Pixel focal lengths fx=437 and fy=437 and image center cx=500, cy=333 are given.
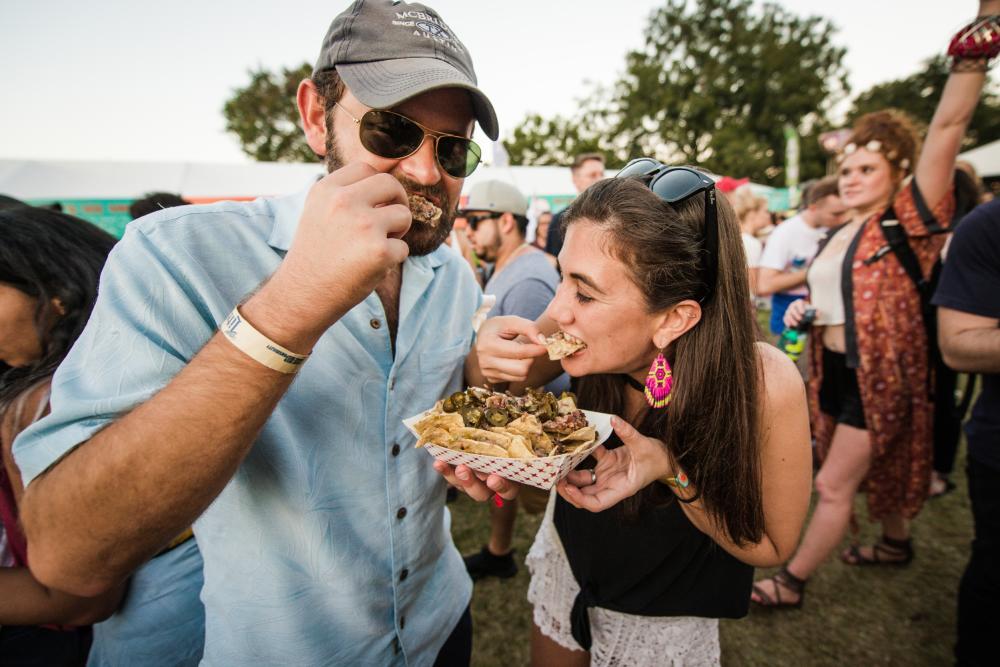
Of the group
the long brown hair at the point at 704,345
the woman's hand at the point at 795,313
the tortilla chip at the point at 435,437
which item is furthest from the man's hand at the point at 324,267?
the woman's hand at the point at 795,313

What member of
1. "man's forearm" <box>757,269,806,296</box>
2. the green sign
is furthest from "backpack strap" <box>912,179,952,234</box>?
the green sign

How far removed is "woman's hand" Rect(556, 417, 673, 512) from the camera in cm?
156

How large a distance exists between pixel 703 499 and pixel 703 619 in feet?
2.44

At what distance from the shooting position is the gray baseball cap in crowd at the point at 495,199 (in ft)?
15.7

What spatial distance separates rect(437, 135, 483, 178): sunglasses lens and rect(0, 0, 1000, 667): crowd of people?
1 centimetres

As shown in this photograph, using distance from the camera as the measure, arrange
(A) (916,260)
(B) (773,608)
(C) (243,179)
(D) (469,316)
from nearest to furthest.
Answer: (D) (469,316) < (A) (916,260) < (B) (773,608) < (C) (243,179)

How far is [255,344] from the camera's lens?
0.89 metres

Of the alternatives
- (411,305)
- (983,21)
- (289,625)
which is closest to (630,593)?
(289,625)

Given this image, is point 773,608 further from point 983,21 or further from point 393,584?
point 983,21

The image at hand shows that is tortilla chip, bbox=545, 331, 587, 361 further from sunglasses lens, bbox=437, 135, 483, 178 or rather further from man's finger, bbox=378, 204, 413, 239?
man's finger, bbox=378, 204, 413, 239

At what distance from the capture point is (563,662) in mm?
2268

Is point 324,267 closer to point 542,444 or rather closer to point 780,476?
point 542,444

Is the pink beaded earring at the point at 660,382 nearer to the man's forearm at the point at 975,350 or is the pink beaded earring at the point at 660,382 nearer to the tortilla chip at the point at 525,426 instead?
the tortilla chip at the point at 525,426

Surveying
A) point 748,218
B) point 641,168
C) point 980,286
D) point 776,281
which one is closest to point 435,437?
point 641,168
